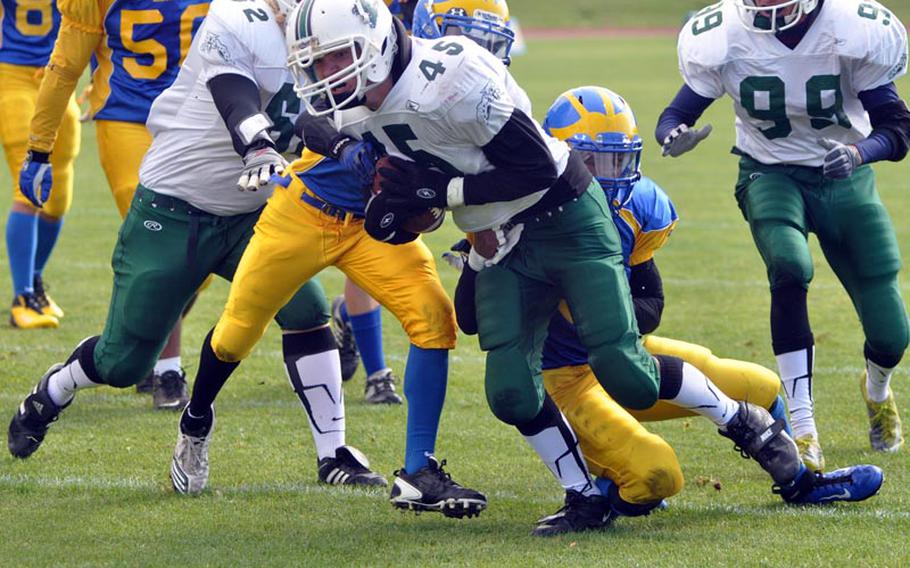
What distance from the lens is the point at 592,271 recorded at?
3762 mm

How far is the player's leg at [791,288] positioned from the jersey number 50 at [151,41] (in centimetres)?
209

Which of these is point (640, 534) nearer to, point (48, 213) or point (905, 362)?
point (905, 362)

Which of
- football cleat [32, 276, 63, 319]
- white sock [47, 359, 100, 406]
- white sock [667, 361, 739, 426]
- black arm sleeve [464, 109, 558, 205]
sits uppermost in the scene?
black arm sleeve [464, 109, 558, 205]

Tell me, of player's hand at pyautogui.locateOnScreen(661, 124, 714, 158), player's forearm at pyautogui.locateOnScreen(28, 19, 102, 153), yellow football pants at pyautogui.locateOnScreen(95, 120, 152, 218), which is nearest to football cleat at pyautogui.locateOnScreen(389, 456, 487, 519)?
player's hand at pyautogui.locateOnScreen(661, 124, 714, 158)

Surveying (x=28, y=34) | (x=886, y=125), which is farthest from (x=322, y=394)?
(x=28, y=34)

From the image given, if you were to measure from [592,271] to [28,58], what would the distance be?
418 centimetres

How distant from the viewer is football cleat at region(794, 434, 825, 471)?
172 inches

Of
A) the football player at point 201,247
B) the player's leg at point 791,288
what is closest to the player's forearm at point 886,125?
the player's leg at point 791,288

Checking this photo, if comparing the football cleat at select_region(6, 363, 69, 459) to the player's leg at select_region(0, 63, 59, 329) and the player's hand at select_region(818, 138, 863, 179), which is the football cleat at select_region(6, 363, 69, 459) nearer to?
the player's leg at select_region(0, 63, 59, 329)

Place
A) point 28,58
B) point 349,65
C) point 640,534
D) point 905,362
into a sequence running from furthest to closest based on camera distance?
1. point 28,58
2. point 905,362
3. point 640,534
4. point 349,65

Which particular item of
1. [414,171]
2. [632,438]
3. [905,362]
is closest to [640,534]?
[632,438]

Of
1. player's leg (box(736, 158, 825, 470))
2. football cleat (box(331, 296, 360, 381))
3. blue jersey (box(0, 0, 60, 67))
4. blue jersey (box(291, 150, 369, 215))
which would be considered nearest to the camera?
blue jersey (box(291, 150, 369, 215))

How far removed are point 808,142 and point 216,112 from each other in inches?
74.8

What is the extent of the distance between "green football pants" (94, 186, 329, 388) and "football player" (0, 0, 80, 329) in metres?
2.62
